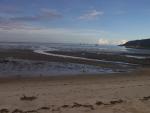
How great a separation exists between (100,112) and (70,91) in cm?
401

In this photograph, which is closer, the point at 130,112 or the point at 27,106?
the point at 130,112

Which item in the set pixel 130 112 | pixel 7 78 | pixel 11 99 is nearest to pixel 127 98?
pixel 130 112

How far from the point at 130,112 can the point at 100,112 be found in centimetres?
101

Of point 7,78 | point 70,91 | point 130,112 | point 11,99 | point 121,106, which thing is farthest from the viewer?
point 7,78

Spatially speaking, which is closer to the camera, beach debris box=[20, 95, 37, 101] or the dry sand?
the dry sand

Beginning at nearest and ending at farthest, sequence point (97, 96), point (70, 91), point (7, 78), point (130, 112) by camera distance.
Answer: point (130, 112) → point (97, 96) → point (70, 91) → point (7, 78)

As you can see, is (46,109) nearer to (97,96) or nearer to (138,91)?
(97,96)

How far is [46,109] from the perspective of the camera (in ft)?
32.4

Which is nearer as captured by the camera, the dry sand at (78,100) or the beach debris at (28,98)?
the dry sand at (78,100)

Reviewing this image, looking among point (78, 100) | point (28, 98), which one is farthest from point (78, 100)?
point (28, 98)

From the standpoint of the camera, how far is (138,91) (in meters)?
13.9

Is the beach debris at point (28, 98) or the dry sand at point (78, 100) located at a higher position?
the beach debris at point (28, 98)

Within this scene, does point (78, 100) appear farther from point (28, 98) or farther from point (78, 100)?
point (28, 98)

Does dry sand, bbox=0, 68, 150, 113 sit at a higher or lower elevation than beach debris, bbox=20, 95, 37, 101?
lower
